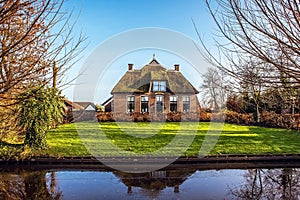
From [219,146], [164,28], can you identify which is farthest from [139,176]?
[164,28]

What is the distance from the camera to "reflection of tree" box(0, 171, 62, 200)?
5840 millimetres

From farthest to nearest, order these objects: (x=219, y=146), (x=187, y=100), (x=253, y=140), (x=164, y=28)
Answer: (x=187, y=100)
(x=253, y=140)
(x=219, y=146)
(x=164, y=28)

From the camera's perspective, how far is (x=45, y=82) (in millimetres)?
2832

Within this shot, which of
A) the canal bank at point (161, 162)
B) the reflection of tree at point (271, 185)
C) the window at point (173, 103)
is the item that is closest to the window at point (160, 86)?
the window at point (173, 103)

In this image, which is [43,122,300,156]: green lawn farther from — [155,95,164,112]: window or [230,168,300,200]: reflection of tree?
[155,95,164,112]: window

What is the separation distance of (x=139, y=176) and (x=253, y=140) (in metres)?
6.32

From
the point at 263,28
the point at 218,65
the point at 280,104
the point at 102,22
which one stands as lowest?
the point at 280,104

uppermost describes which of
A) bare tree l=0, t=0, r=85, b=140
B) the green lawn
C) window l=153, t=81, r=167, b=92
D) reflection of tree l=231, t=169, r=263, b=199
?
window l=153, t=81, r=167, b=92

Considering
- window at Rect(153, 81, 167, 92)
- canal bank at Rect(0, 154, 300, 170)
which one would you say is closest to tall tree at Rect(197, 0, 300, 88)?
canal bank at Rect(0, 154, 300, 170)

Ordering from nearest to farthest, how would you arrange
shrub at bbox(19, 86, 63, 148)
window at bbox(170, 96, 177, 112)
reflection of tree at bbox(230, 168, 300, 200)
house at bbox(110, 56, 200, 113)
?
reflection of tree at bbox(230, 168, 300, 200)
shrub at bbox(19, 86, 63, 148)
house at bbox(110, 56, 200, 113)
window at bbox(170, 96, 177, 112)

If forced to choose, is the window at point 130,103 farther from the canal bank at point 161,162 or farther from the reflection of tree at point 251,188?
the reflection of tree at point 251,188

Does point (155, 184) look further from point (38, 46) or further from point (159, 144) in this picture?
point (38, 46)

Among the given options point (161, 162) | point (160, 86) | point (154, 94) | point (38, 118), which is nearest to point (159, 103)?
point (154, 94)

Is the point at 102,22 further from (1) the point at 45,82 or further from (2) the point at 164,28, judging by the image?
(1) the point at 45,82
